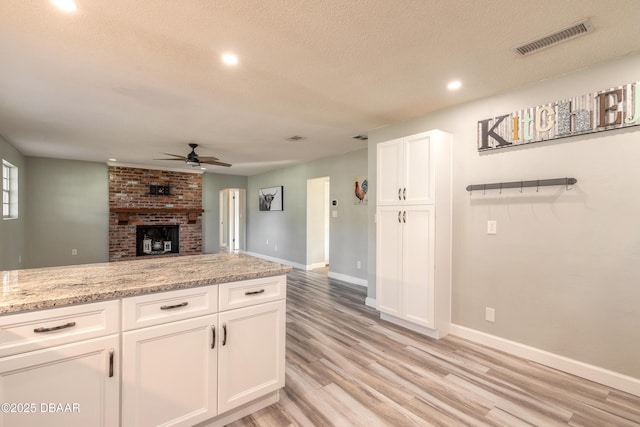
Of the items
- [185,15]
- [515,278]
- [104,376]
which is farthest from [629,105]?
[104,376]

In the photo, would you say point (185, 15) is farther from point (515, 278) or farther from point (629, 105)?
point (515, 278)

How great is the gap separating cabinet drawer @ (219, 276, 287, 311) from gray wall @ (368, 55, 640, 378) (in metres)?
2.02

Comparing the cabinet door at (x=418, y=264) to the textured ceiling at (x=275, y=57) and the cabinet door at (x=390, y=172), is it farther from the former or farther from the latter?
the textured ceiling at (x=275, y=57)

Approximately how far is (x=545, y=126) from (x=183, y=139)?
4411 millimetres

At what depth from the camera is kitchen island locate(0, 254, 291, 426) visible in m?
1.27

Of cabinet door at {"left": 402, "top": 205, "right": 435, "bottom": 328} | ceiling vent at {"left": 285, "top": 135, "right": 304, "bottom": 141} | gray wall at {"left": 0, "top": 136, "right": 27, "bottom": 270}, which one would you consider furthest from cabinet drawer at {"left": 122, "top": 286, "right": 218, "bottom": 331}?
gray wall at {"left": 0, "top": 136, "right": 27, "bottom": 270}

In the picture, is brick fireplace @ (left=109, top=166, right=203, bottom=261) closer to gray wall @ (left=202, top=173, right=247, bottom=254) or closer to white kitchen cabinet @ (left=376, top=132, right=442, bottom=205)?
gray wall @ (left=202, top=173, right=247, bottom=254)

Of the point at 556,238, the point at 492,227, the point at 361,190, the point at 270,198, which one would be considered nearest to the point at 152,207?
the point at 270,198

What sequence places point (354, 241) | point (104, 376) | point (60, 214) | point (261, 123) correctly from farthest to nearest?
point (60, 214), point (354, 241), point (261, 123), point (104, 376)

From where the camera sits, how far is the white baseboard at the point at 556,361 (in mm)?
2131

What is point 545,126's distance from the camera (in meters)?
2.51

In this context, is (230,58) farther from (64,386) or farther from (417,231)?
(417,231)

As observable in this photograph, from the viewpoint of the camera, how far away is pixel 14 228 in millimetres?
5035


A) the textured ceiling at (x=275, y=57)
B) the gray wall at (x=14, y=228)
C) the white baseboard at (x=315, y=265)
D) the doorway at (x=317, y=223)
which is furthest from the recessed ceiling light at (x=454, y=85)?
the gray wall at (x=14, y=228)
